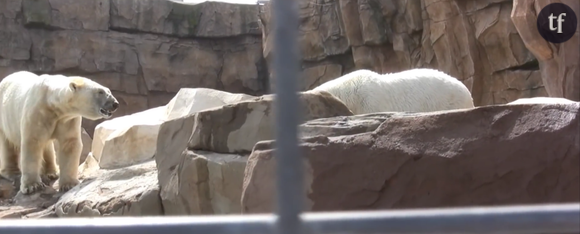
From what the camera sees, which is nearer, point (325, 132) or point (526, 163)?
point (526, 163)

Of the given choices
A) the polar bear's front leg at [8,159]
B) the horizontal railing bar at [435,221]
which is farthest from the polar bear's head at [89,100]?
the horizontal railing bar at [435,221]

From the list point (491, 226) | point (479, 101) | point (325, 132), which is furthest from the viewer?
point (479, 101)

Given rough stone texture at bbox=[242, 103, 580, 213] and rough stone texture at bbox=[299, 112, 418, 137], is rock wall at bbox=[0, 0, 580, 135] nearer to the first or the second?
rough stone texture at bbox=[299, 112, 418, 137]

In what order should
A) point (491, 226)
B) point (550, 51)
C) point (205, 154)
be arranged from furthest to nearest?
1. point (550, 51)
2. point (205, 154)
3. point (491, 226)

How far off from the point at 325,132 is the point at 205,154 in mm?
1027

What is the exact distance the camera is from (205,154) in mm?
3176

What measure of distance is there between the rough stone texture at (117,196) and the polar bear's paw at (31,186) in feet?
1.86

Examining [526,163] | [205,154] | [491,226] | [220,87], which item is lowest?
[220,87]

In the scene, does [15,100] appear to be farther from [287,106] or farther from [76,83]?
[287,106]

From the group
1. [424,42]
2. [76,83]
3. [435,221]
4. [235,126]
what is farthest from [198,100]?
[424,42]

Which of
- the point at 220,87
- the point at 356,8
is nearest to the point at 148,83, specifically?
the point at 220,87

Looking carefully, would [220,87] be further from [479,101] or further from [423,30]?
[479,101]

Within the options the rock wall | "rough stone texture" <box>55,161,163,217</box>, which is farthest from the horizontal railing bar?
the rock wall

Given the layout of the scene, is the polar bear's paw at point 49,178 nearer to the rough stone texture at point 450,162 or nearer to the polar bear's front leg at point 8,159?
the polar bear's front leg at point 8,159
